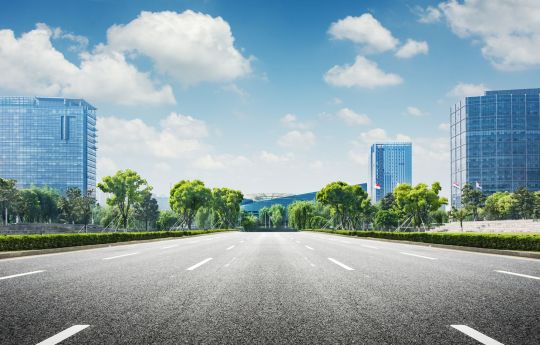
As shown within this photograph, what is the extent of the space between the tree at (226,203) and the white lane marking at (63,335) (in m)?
82.6

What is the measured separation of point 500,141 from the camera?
176 meters

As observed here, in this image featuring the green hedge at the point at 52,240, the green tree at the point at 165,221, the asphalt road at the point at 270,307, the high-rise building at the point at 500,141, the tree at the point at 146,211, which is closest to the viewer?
the asphalt road at the point at 270,307

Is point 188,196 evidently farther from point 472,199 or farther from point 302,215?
point 472,199

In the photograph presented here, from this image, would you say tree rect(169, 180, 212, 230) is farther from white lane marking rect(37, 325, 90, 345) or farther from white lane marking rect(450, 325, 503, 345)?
white lane marking rect(450, 325, 503, 345)

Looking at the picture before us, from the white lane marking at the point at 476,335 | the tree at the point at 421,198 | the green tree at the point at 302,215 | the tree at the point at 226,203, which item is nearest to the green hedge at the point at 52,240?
the white lane marking at the point at 476,335

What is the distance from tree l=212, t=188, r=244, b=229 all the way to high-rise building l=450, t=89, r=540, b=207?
369 ft

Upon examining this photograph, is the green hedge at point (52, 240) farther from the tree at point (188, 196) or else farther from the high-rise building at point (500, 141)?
the high-rise building at point (500, 141)

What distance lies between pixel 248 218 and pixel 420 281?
130450 millimetres

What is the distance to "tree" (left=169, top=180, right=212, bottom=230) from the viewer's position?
228 ft

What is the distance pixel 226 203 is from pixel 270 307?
86.8m

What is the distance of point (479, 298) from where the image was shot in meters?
6.62

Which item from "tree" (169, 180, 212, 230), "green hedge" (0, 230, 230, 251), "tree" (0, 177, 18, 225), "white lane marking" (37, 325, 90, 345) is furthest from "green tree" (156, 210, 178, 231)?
"white lane marking" (37, 325, 90, 345)

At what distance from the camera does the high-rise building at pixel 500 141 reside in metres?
172

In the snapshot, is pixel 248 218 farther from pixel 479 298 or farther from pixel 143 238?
pixel 479 298
